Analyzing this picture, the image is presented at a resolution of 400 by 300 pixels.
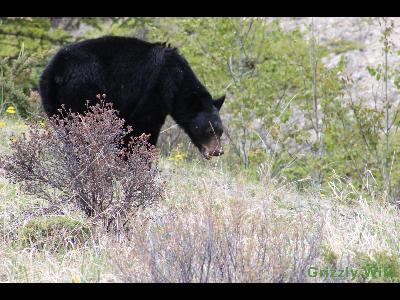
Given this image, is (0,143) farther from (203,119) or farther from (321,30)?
(321,30)

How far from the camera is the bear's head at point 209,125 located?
328 inches

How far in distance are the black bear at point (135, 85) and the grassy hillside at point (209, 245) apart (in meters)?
1.69

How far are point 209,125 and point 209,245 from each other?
4288 mm

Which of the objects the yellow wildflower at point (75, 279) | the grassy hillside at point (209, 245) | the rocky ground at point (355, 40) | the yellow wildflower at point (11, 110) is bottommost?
the yellow wildflower at point (75, 279)

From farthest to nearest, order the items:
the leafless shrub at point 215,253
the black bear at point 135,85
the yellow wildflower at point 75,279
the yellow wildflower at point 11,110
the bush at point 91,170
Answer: the yellow wildflower at point 11,110 < the black bear at point 135,85 < the bush at point 91,170 < the yellow wildflower at point 75,279 < the leafless shrub at point 215,253

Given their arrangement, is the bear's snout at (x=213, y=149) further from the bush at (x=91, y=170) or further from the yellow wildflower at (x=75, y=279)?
the yellow wildflower at (x=75, y=279)

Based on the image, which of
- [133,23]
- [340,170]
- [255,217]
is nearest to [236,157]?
[340,170]

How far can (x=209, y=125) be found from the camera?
8359 mm

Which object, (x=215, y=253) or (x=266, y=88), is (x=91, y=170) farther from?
(x=266, y=88)

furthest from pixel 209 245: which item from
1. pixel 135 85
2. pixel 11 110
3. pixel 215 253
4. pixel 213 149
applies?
pixel 11 110

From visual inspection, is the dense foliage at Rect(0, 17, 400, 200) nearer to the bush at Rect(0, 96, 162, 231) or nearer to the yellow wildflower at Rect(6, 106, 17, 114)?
the yellow wildflower at Rect(6, 106, 17, 114)

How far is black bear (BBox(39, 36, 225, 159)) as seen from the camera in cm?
758

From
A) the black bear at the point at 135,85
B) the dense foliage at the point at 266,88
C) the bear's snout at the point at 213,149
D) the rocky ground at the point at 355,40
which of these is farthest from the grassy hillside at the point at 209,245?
the rocky ground at the point at 355,40

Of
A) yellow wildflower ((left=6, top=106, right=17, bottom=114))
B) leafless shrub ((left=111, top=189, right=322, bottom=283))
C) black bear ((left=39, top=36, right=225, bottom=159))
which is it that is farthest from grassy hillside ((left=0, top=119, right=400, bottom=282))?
yellow wildflower ((left=6, top=106, right=17, bottom=114))
